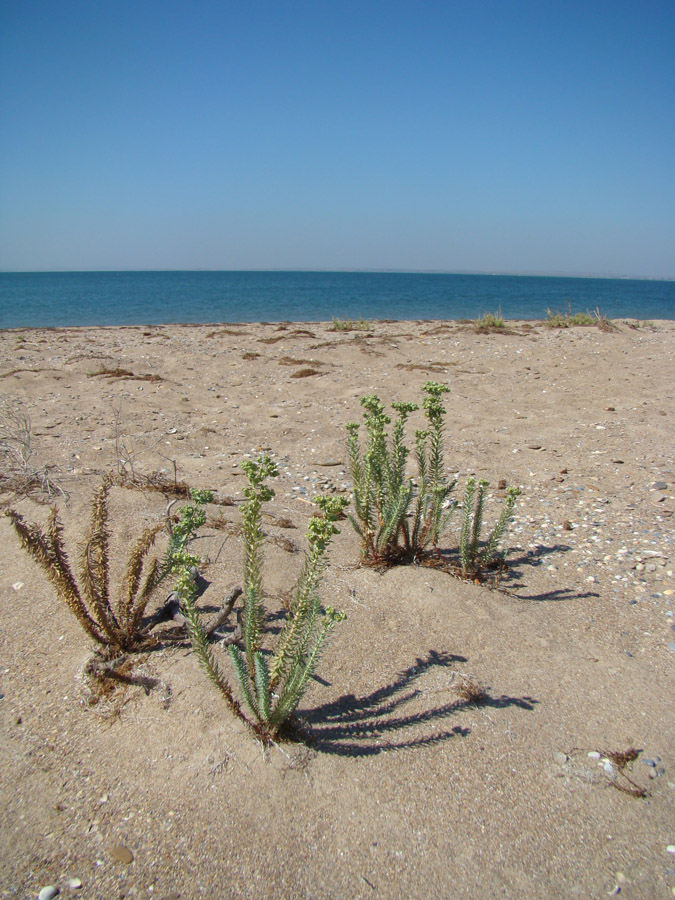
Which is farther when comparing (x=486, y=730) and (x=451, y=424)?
(x=451, y=424)

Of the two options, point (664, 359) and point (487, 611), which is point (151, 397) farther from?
point (664, 359)

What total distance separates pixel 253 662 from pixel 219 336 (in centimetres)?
1453

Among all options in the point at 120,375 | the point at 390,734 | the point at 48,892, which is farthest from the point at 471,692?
the point at 120,375

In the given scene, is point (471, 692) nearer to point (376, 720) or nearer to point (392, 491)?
point (376, 720)

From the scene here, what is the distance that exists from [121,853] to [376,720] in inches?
41.3

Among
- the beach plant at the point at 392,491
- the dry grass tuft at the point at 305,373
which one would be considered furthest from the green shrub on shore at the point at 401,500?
the dry grass tuft at the point at 305,373

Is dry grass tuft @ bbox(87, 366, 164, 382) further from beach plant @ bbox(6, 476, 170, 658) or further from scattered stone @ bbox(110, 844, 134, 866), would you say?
scattered stone @ bbox(110, 844, 134, 866)

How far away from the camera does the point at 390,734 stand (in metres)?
2.25

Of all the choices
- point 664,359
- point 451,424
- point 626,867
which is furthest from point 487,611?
point 664,359

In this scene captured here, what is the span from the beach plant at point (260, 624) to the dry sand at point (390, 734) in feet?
0.67

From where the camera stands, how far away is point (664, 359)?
34.1 feet

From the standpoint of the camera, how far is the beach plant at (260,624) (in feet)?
6.27

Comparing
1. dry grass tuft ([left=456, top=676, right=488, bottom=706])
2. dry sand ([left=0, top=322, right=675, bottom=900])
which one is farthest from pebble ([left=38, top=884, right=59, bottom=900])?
dry grass tuft ([left=456, top=676, right=488, bottom=706])

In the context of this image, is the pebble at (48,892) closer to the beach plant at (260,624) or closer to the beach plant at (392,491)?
the beach plant at (260,624)
